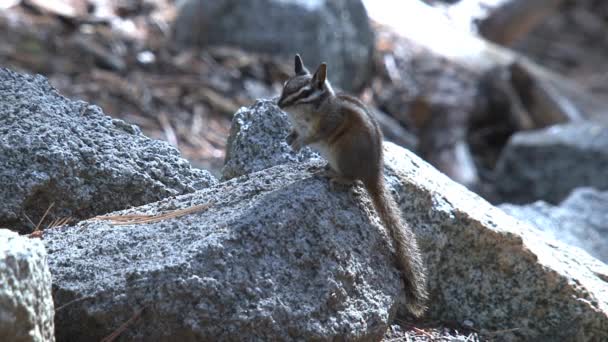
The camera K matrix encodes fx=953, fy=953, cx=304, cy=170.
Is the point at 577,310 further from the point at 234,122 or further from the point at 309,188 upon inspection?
the point at 234,122

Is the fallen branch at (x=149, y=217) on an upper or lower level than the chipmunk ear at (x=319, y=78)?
lower

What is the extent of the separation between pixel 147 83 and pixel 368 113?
4.88 metres

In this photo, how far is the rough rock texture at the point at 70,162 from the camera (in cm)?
314

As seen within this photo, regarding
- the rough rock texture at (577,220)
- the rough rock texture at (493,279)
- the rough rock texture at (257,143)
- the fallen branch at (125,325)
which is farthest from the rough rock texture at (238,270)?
the rough rock texture at (577,220)

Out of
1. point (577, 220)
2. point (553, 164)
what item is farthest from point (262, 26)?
point (577, 220)

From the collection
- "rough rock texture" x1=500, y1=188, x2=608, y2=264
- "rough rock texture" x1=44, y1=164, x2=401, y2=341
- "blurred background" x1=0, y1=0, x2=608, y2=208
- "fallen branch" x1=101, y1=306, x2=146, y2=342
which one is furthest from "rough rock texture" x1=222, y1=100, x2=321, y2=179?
"blurred background" x1=0, y1=0, x2=608, y2=208

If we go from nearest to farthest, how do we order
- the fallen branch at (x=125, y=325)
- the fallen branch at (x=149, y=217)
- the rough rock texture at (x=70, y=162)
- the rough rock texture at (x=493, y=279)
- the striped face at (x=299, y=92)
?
1. the fallen branch at (x=125, y=325)
2. the fallen branch at (x=149, y=217)
3. the rough rock texture at (x=70, y=162)
4. the rough rock texture at (x=493, y=279)
5. the striped face at (x=299, y=92)

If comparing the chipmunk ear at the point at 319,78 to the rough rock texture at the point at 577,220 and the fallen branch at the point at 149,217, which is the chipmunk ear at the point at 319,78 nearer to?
the fallen branch at the point at 149,217

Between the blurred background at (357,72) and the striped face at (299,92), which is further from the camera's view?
the blurred background at (357,72)

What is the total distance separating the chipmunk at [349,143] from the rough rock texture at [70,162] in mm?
425

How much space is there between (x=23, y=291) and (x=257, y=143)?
1504 millimetres

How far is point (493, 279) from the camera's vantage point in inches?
133

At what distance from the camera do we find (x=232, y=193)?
10.2 ft

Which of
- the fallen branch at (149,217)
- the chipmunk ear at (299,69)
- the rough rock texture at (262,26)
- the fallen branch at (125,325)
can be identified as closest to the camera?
the fallen branch at (125,325)
